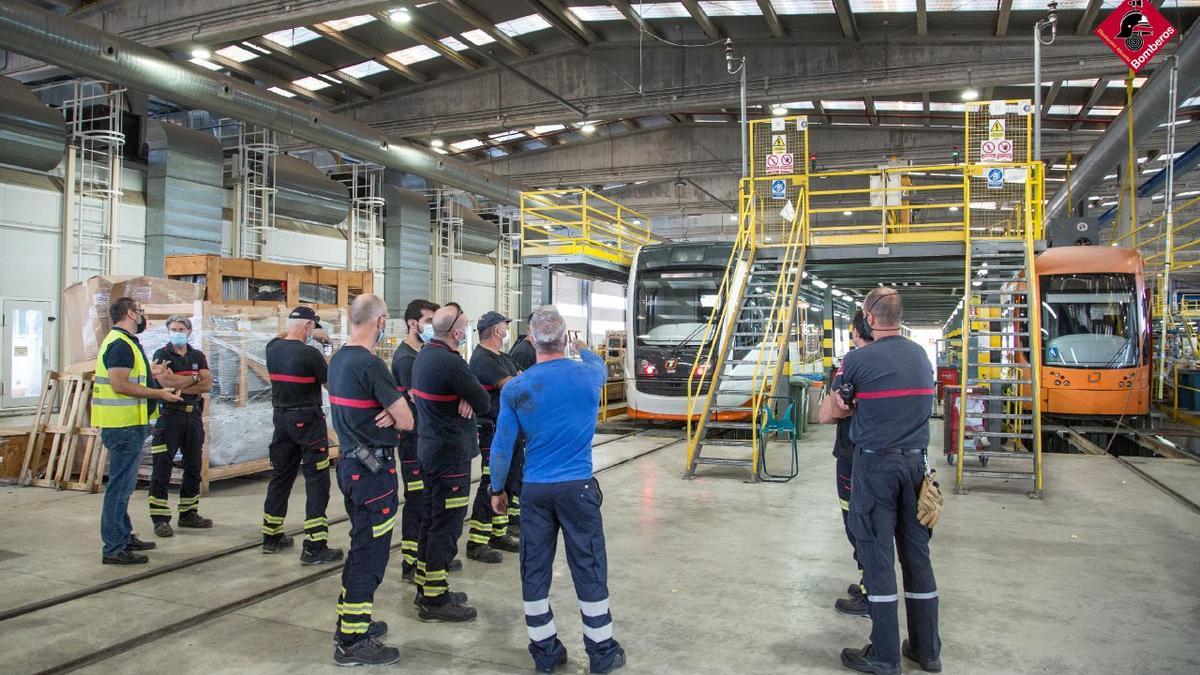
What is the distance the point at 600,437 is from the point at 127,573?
8378 millimetres

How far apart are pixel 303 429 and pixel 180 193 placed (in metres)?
11.5

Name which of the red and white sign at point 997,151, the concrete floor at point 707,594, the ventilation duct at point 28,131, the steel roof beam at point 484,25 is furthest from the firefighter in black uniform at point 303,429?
the ventilation duct at point 28,131

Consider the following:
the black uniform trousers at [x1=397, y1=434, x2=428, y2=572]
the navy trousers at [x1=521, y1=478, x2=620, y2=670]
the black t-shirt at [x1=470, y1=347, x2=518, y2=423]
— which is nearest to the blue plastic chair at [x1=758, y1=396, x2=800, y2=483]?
the black t-shirt at [x1=470, y1=347, x2=518, y2=423]

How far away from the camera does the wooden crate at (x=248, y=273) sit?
9.07 m

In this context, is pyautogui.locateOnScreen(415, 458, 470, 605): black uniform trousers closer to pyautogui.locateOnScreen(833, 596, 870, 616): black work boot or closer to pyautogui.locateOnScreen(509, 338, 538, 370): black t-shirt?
pyautogui.locateOnScreen(833, 596, 870, 616): black work boot

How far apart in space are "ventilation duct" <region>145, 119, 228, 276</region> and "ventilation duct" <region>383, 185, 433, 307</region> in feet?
17.9

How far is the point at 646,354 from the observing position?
13.1 metres

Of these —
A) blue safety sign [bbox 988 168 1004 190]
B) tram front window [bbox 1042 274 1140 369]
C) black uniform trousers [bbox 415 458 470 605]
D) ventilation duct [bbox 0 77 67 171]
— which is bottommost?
black uniform trousers [bbox 415 458 470 605]

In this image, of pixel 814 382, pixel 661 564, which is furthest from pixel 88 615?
pixel 814 382

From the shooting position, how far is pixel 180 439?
21.7 ft

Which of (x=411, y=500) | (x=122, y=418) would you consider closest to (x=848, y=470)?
(x=411, y=500)

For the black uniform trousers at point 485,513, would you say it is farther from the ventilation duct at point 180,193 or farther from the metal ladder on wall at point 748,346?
the ventilation duct at point 180,193

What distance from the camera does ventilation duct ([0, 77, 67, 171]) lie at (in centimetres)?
1250

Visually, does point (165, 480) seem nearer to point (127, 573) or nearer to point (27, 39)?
point (127, 573)
